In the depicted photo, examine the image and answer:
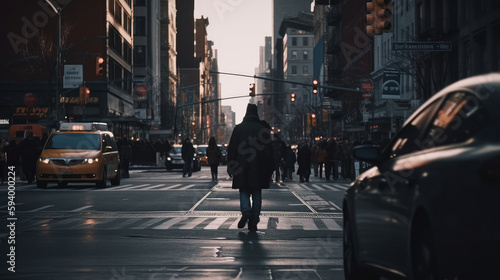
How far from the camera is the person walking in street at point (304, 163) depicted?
39.4 metres

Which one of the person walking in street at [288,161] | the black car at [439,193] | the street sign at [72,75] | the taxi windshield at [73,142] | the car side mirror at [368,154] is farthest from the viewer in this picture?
the street sign at [72,75]

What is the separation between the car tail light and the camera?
4.32 m

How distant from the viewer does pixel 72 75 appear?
5819 centimetres

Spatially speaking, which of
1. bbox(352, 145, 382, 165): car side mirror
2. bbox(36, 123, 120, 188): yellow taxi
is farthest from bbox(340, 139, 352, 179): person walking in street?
bbox(352, 145, 382, 165): car side mirror

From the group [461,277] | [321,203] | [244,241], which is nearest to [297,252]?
[244,241]

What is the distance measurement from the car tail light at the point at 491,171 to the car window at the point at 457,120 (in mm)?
507

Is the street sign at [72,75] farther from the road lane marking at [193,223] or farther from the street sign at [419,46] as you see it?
the road lane marking at [193,223]

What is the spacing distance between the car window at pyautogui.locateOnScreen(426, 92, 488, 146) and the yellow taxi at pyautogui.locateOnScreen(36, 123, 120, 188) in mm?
24313

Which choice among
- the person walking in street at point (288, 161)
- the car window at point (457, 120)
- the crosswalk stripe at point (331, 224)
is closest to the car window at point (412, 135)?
the car window at point (457, 120)

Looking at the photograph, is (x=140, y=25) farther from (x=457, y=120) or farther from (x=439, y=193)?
(x=439, y=193)

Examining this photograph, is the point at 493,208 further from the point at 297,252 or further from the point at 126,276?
the point at 297,252

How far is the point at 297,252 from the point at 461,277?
6698mm

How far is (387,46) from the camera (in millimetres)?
65938

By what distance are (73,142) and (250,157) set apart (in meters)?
17.1
